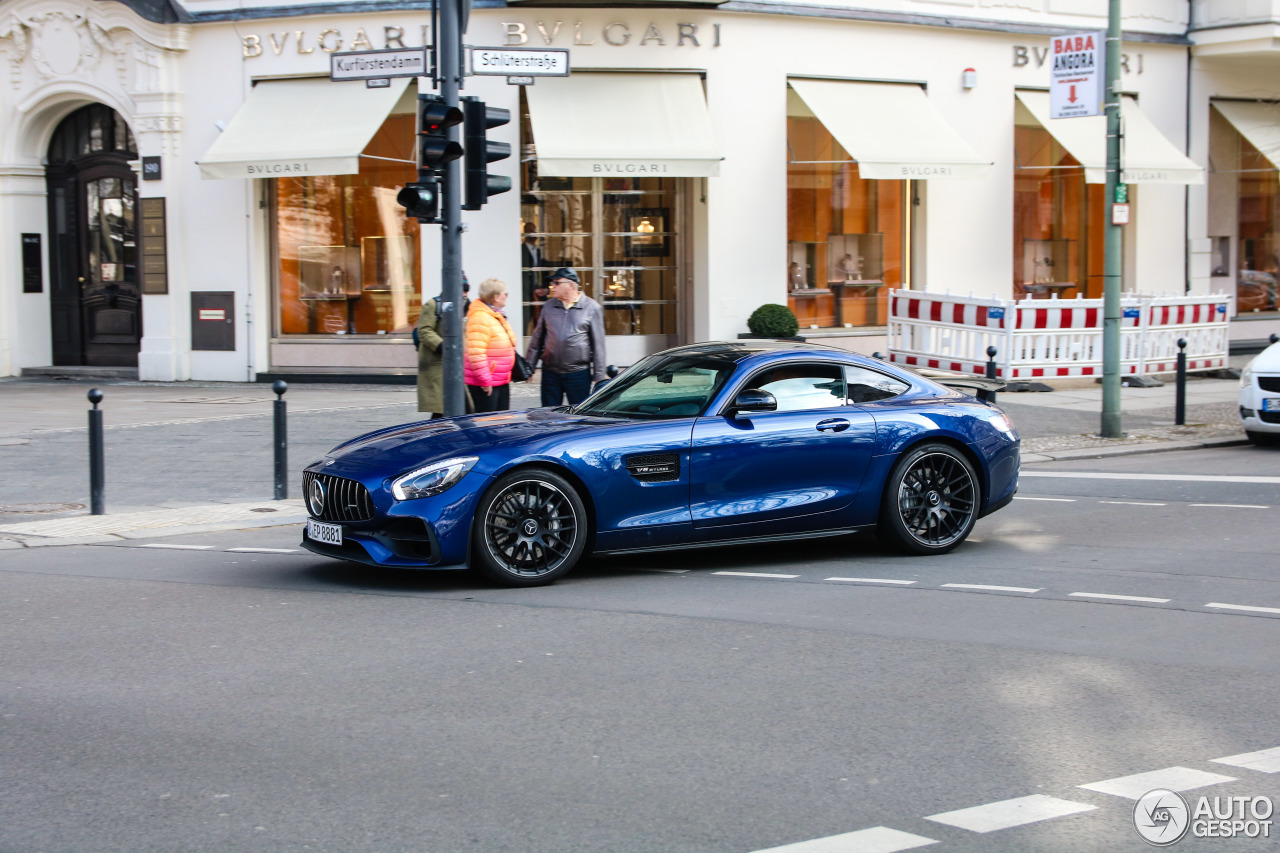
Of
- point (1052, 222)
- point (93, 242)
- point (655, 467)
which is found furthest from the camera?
point (1052, 222)

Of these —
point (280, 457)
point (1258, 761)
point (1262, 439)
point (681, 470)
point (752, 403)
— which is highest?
point (752, 403)

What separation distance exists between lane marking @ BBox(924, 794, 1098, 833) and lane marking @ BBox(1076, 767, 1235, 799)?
189mm

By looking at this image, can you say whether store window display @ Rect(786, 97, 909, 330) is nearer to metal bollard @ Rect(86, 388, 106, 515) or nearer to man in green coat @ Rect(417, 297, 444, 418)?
man in green coat @ Rect(417, 297, 444, 418)

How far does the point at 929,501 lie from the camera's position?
9.28 meters

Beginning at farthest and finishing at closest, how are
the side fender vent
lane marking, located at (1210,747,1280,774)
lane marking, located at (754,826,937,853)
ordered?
the side fender vent → lane marking, located at (1210,747,1280,774) → lane marking, located at (754,826,937,853)

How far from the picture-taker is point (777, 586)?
27.2 ft

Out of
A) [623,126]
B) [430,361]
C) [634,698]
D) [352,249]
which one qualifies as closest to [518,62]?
[430,361]

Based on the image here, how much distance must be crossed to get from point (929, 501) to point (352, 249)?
45.9 ft

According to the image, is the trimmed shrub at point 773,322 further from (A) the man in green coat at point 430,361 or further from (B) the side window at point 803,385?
(B) the side window at point 803,385

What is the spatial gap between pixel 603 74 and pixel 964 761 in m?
17.3

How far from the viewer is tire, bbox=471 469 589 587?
7.99 meters

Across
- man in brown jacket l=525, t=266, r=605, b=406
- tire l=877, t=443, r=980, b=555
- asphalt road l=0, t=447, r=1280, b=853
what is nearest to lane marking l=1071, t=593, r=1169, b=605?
asphalt road l=0, t=447, r=1280, b=853

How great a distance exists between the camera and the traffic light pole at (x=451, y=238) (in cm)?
1191

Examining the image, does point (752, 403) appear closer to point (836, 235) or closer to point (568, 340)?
point (568, 340)
